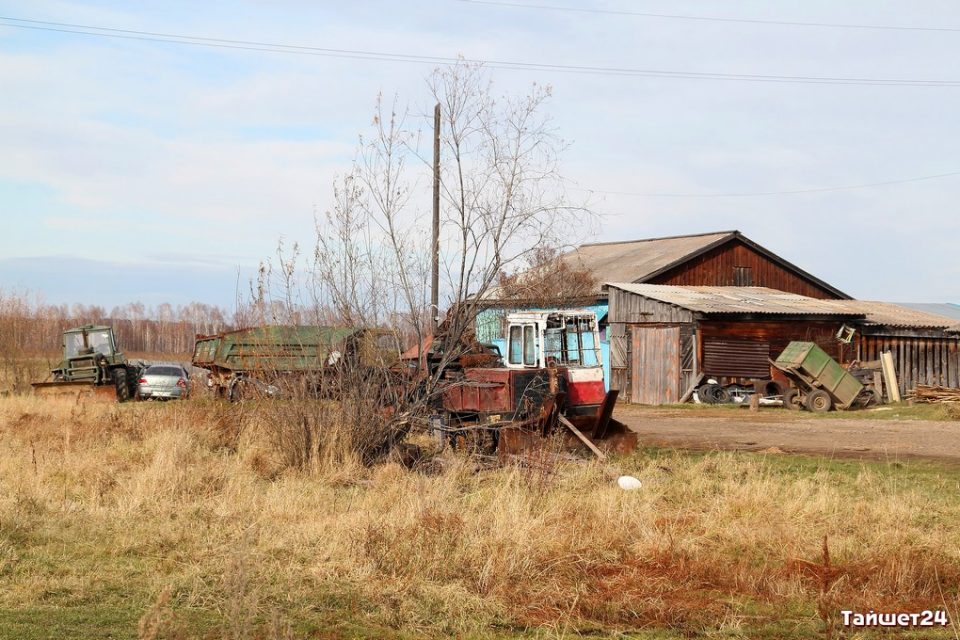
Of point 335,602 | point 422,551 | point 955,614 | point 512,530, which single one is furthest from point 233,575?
point 955,614

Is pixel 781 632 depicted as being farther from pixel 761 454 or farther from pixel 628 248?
pixel 628 248

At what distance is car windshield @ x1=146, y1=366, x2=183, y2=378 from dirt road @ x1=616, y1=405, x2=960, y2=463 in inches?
548

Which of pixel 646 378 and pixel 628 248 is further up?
pixel 628 248

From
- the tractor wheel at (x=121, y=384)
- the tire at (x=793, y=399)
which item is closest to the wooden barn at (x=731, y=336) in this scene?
the tire at (x=793, y=399)

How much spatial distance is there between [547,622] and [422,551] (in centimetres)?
146

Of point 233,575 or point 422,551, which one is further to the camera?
point 422,551

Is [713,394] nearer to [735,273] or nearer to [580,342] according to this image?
[735,273]

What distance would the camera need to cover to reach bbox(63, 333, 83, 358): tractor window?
29734 mm

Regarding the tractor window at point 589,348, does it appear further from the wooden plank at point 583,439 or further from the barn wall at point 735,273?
the barn wall at point 735,273

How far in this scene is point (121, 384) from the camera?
95.5 feet

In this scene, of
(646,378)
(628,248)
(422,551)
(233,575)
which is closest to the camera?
(233,575)

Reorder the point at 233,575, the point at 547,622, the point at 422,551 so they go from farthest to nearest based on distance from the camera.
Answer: the point at 422,551 < the point at 233,575 < the point at 547,622

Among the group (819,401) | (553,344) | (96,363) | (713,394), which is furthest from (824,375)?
(96,363)

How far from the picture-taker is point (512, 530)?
776cm
